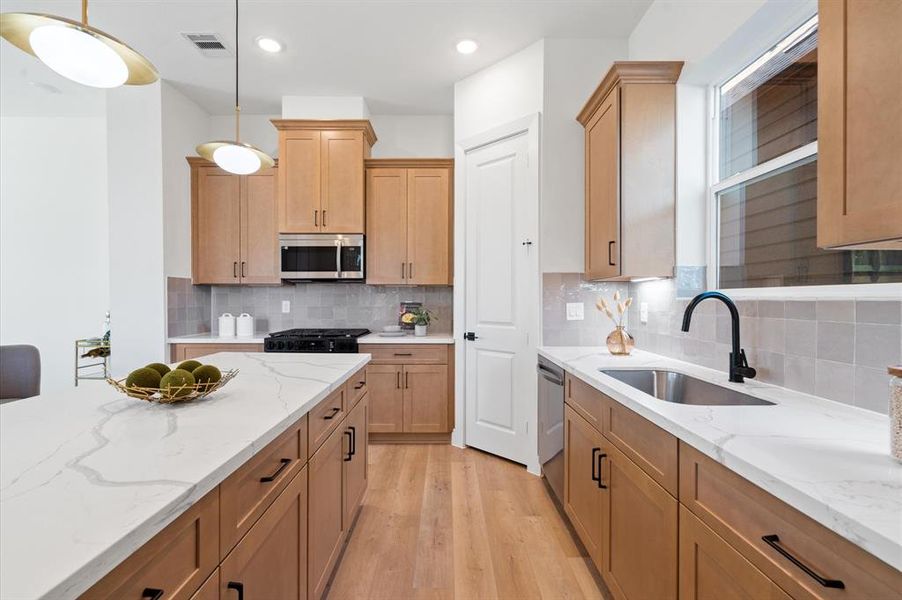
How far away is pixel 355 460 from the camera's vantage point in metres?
2.16

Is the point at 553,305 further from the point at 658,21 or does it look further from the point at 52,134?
the point at 52,134

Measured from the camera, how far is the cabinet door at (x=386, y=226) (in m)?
3.83

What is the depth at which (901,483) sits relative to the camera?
2.43 ft

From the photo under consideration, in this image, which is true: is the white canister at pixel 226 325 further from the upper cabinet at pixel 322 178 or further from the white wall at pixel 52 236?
the white wall at pixel 52 236

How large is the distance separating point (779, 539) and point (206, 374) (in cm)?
150

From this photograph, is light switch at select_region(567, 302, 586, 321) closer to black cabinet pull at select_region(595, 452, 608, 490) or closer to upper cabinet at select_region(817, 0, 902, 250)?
black cabinet pull at select_region(595, 452, 608, 490)

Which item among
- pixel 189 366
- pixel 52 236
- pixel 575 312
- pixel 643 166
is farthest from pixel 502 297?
pixel 52 236

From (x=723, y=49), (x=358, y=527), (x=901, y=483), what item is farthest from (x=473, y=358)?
(x=901, y=483)

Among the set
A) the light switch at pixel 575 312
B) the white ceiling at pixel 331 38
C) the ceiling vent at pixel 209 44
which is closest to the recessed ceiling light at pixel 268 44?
the white ceiling at pixel 331 38

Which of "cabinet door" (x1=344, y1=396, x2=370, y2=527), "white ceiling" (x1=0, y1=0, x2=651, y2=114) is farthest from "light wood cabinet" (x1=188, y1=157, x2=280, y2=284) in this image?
"cabinet door" (x1=344, y1=396, x2=370, y2=527)

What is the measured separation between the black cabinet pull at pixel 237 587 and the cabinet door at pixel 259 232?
3308 millimetres

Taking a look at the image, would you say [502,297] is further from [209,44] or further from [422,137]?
[209,44]

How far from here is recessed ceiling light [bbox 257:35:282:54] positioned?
303cm

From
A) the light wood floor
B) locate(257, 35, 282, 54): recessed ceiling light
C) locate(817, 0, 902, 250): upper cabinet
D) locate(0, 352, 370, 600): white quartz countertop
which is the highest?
locate(257, 35, 282, 54): recessed ceiling light
